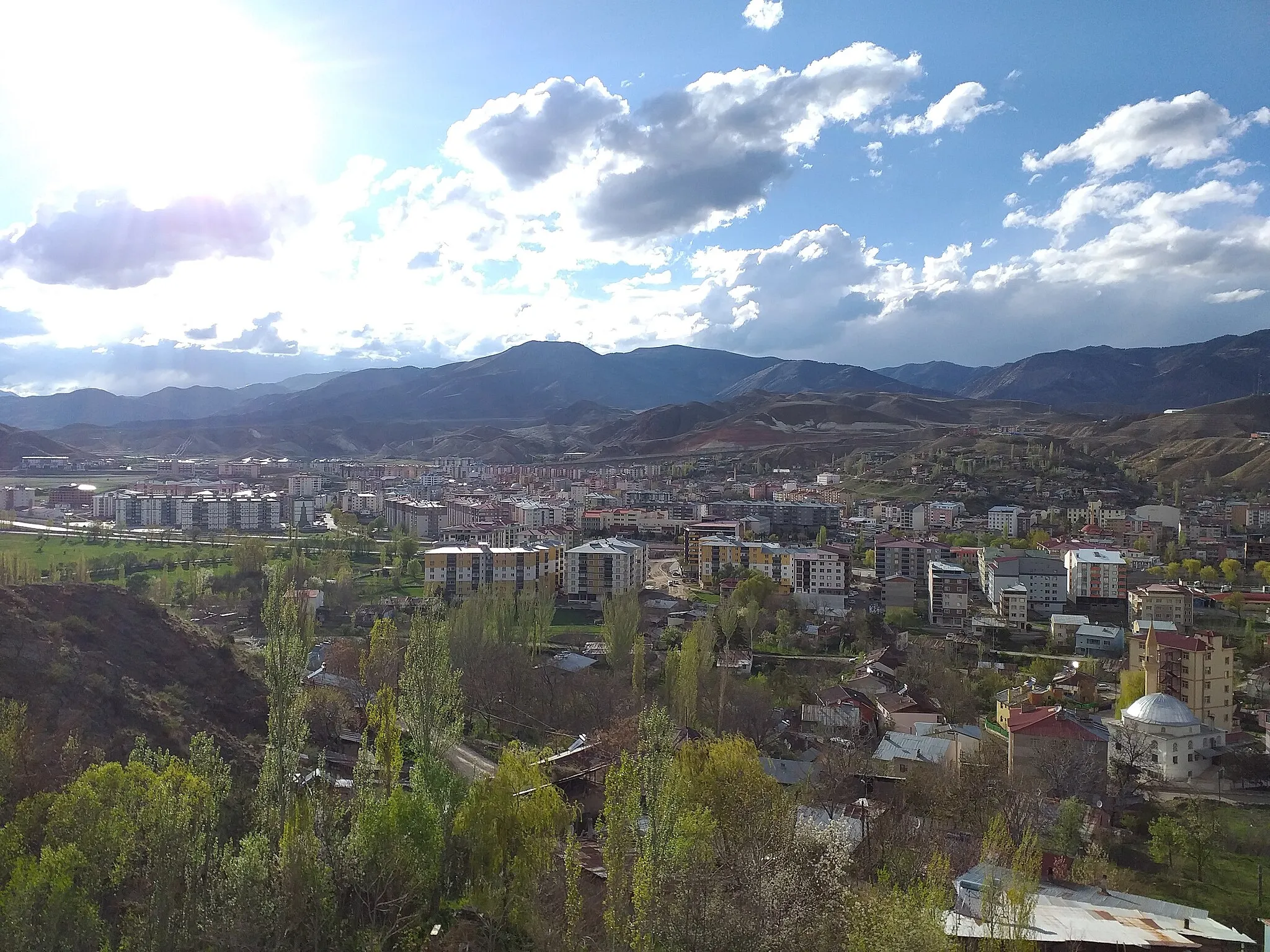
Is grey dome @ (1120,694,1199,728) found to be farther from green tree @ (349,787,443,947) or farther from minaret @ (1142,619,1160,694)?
green tree @ (349,787,443,947)

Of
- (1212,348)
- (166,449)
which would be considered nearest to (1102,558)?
(166,449)

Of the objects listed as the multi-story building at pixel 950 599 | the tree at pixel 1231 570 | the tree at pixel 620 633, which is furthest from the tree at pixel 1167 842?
the tree at pixel 1231 570

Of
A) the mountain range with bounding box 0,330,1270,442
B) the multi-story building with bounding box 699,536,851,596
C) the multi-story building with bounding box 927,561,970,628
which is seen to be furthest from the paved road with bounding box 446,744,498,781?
the mountain range with bounding box 0,330,1270,442

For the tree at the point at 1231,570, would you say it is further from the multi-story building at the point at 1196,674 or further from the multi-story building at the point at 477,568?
the multi-story building at the point at 477,568

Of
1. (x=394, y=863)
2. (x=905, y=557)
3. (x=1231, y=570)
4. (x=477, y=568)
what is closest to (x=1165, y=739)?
(x=394, y=863)

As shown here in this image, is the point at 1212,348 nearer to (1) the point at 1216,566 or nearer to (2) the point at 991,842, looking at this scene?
(1) the point at 1216,566
